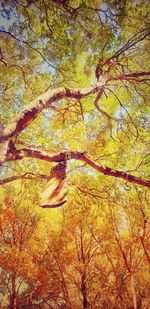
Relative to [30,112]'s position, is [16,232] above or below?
above

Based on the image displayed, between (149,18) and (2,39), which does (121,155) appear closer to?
(149,18)

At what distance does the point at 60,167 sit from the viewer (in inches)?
205

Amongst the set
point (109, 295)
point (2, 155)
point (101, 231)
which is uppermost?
point (101, 231)

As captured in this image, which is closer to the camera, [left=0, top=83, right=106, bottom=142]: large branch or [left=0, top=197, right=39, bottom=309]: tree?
[left=0, top=83, right=106, bottom=142]: large branch

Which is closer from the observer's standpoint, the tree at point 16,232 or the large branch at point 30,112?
the large branch at point 30,112

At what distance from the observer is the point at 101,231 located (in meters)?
18.0

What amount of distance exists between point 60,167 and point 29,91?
4230mm

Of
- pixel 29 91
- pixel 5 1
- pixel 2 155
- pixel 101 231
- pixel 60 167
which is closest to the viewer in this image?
pixel 2 155

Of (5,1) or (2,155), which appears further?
(5,1)

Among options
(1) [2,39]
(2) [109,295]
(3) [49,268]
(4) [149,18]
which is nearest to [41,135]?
(1) [2,39]

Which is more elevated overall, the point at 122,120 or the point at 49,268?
the point at 122,120

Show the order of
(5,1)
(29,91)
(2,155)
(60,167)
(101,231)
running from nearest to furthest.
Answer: (2,155) < (60,167) < (5,1) < (29,91) < (101,231)

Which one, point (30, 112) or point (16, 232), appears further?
point (16, 232)

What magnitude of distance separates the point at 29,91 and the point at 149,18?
4.26 metres
